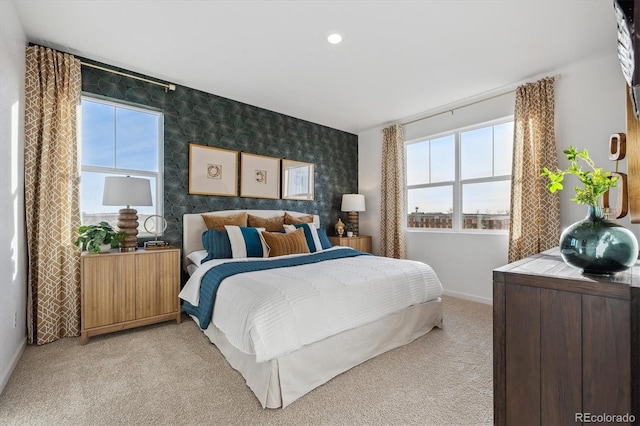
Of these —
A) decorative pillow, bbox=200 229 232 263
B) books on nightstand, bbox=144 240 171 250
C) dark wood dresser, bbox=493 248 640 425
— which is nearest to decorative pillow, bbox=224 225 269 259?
decorative pillow, bbox=200 229 232 263

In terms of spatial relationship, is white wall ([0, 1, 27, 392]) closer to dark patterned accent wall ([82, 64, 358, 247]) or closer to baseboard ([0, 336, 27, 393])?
baseboard ([0, 336, 27, 393])

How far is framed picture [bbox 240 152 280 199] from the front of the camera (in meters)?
3.87

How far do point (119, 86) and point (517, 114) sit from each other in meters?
4.31

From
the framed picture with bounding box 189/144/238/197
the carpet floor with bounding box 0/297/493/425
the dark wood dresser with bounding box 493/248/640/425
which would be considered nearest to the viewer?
the dark wood dresser with bounding box 493/248/640/425

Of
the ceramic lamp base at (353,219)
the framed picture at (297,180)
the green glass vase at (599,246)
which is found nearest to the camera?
the green glass vase at (599,246)

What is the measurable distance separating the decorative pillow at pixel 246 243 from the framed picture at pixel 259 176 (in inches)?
36.4

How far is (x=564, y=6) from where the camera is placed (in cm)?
207

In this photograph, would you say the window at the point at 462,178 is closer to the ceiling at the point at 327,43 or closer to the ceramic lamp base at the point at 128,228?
the ceiling at the point at 327,43

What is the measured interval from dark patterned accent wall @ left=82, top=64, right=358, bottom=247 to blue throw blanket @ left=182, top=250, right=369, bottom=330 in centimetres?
113

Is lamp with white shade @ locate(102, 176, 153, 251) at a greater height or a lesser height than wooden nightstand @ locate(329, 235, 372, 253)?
greater

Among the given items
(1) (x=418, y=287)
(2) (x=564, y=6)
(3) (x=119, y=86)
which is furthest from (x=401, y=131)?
(3) (x=119, y=86)

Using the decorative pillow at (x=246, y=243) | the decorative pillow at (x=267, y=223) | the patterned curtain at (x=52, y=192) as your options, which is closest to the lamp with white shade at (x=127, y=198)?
the patterned curtain at (x=52, y=192)

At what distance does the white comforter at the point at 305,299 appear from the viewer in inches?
66.4

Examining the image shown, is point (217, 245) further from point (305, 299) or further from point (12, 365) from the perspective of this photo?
point (12, 365)
